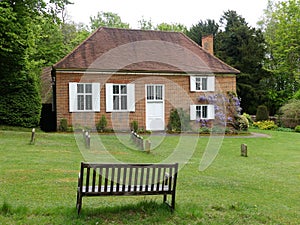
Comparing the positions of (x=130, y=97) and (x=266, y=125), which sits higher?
(x=130, y=97)

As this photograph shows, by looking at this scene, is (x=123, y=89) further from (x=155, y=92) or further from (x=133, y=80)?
(x=155, y=92)

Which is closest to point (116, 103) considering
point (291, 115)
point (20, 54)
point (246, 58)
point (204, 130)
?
point (204, 130)

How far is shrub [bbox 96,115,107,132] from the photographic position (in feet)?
76.5

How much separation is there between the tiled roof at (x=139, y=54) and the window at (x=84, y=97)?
1.17 meters

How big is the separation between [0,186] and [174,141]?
1249 cm

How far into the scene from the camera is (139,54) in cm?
2583

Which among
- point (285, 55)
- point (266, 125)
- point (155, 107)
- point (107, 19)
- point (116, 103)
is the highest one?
point (107, 19)

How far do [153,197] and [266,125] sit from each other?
26.3m

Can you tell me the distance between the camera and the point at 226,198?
734cm

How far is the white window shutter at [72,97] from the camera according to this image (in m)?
23.2

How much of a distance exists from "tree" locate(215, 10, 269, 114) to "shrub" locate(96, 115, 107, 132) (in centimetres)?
1844

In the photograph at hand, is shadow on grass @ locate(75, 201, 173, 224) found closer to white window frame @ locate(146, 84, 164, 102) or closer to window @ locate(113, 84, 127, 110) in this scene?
window @ locate(113, 84, 127, 110)

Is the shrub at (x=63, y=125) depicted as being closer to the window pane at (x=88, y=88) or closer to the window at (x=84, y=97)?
the window at (x=84, y=97)

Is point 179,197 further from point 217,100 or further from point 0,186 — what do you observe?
point 217,100
